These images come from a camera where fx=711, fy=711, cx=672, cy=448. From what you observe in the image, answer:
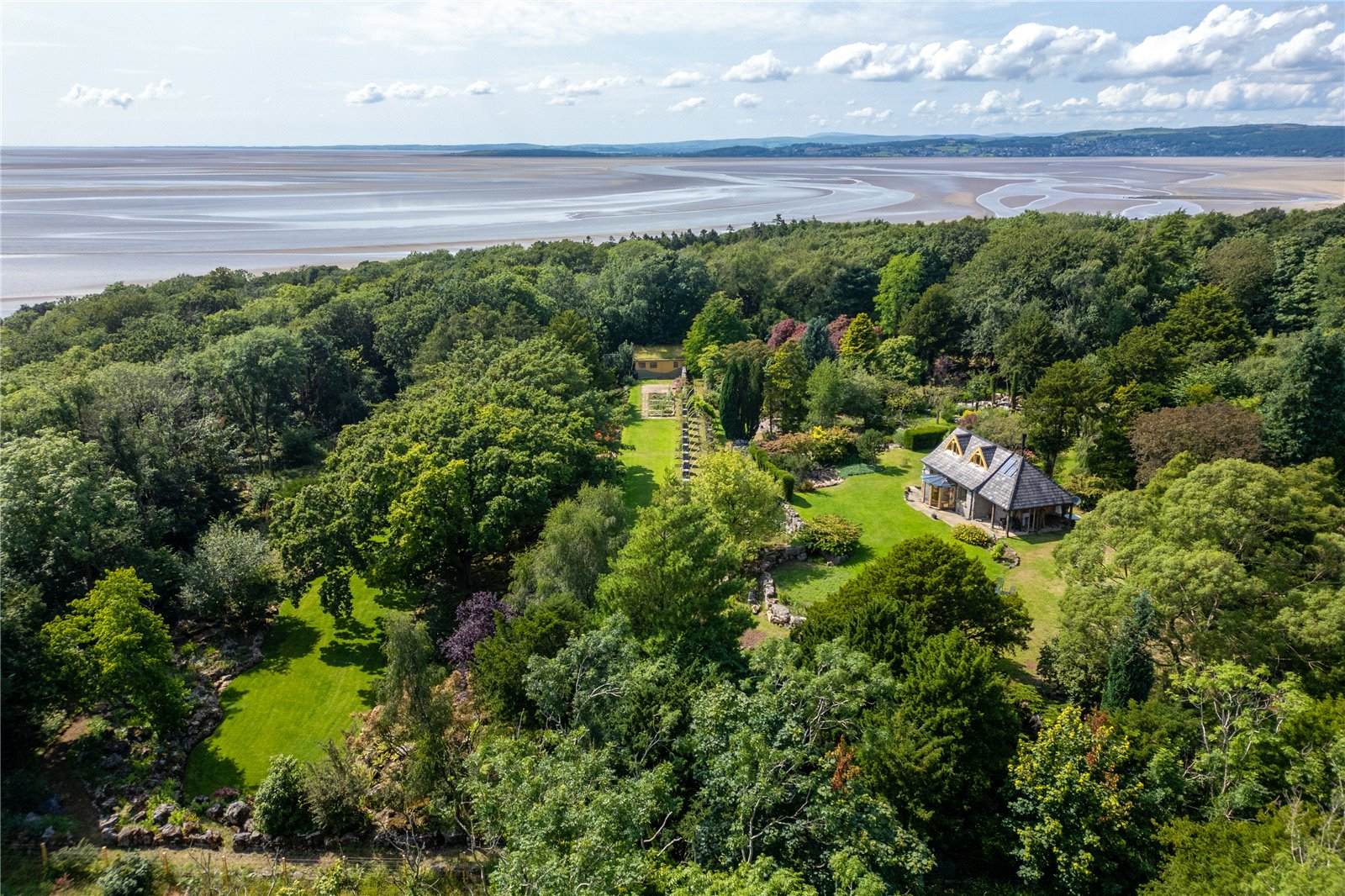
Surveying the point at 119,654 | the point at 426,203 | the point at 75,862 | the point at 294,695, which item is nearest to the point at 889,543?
the point at 294,695

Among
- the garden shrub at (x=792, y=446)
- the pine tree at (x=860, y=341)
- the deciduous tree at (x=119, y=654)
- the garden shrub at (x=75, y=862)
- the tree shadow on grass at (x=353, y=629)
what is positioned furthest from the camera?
the pine tree at (x=860, y=341)

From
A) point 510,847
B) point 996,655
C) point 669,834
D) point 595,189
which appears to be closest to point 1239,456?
point 996,655

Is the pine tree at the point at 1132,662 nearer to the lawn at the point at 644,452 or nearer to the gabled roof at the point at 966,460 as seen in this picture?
the gabled roof at the point at 966,460

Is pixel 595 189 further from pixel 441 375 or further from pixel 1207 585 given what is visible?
pixel 1207 585

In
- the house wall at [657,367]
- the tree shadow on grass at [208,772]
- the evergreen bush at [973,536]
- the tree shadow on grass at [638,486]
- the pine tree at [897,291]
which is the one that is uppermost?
the pine tree at [897,291]

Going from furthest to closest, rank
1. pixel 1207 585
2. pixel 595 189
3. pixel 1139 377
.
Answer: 1. pixel 595 189
2. pixel 1139 377
3. pixel 1207 585

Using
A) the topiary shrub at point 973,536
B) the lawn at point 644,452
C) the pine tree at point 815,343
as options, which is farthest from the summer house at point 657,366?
the topiary shrub at point 973,536

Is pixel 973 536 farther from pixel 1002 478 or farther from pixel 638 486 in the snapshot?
pixel 638 486
